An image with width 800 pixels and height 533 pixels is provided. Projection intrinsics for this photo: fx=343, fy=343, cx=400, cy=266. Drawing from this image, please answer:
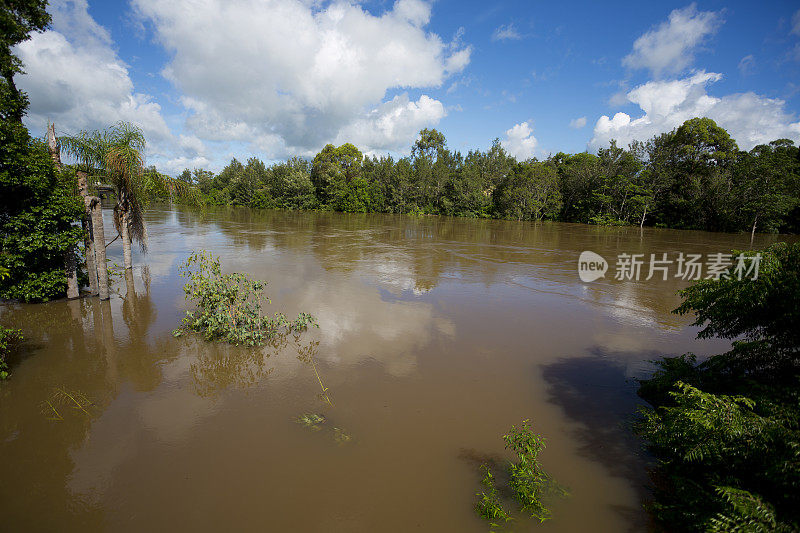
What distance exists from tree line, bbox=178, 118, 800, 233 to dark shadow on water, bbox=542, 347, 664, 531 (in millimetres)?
31213

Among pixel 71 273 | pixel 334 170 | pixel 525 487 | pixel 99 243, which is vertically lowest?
pixel 525 487

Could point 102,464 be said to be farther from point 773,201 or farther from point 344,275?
point 773,201

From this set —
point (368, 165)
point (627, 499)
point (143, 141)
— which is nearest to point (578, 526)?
point (627, 499)

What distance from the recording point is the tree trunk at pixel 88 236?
8656 millimetres

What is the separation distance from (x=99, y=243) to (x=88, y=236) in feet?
1.85

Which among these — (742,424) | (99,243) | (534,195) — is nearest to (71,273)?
(99,243)

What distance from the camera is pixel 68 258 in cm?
880

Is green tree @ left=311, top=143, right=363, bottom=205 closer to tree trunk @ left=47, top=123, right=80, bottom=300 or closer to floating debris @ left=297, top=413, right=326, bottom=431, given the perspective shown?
tree trunk @ left=47, top=123, right=80, bottom=300

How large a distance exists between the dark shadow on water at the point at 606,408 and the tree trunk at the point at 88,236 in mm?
11366

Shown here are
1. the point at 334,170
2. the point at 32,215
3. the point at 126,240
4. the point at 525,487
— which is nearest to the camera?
the point at 525,487

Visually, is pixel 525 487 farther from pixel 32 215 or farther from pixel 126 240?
pixel 126 240

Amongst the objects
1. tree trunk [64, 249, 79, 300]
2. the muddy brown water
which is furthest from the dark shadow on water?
tree trunk [64, 249, 79, 300]

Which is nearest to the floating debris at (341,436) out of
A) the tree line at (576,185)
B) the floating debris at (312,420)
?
the floating debris at (312,420)

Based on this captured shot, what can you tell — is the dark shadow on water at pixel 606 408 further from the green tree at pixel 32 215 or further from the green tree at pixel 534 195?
the green tree at pixel 534 195
